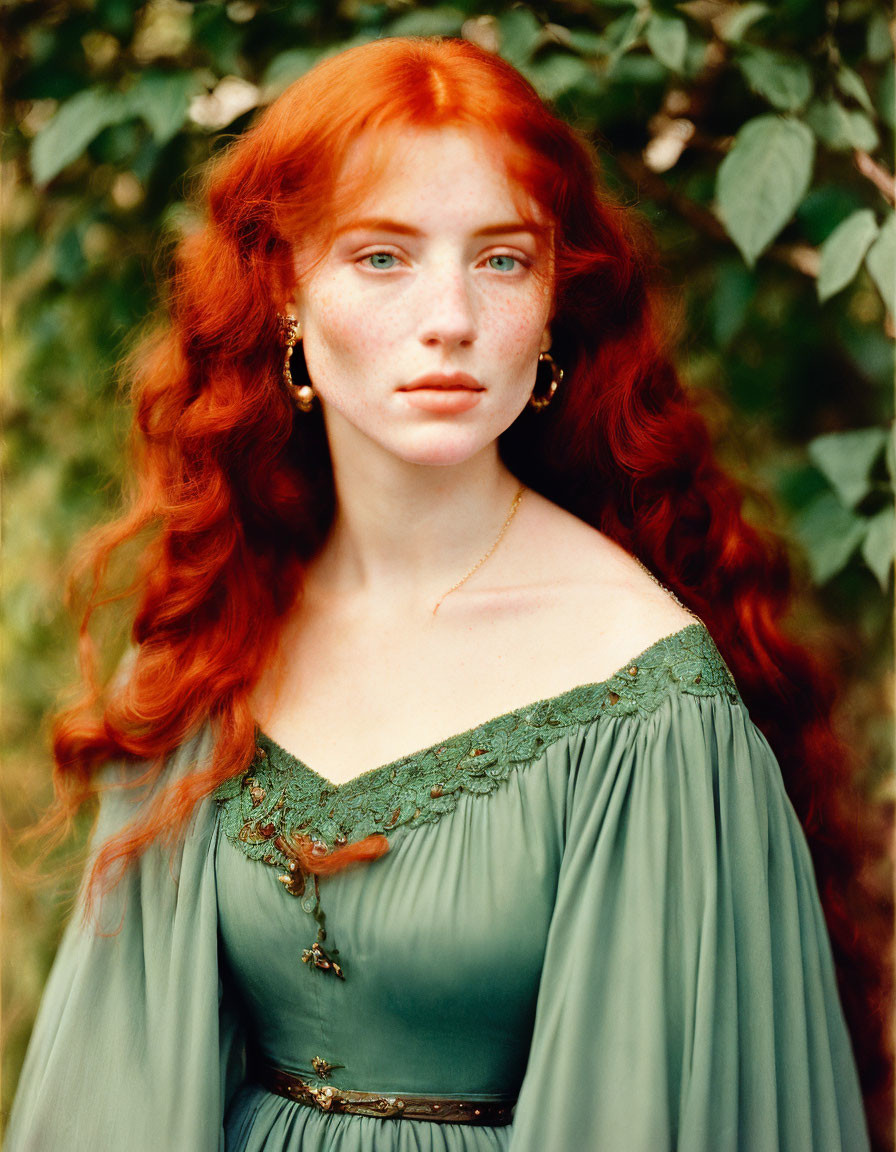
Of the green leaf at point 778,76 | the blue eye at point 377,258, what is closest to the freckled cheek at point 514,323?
the blue eye at point 377,258

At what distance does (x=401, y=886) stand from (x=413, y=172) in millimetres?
658

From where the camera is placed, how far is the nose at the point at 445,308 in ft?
3.55

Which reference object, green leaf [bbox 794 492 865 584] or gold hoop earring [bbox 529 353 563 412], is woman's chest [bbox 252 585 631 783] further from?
green leaf [bbox 794 492 865 584]

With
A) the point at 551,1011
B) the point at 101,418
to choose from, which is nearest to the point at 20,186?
the point at 101,418

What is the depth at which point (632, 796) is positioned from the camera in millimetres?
1074

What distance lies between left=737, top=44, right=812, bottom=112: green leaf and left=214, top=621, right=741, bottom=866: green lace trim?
0.73 meters

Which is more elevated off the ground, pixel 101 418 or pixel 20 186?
pixel 20 186

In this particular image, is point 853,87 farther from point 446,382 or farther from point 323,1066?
point 323,1066

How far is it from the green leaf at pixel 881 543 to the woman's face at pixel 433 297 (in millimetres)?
559

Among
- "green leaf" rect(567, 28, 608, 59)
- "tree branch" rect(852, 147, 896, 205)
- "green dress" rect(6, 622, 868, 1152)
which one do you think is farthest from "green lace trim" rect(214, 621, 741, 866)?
"green leaf" rect(567, 28, 608, 59)

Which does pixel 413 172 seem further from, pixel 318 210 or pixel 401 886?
pixel 401 886

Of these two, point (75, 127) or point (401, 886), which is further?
point (75, 127)

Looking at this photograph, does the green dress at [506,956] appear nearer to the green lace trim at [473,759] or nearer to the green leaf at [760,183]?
the green lace trim at [473,759]

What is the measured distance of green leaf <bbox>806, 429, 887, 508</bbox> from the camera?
149 centimetres
